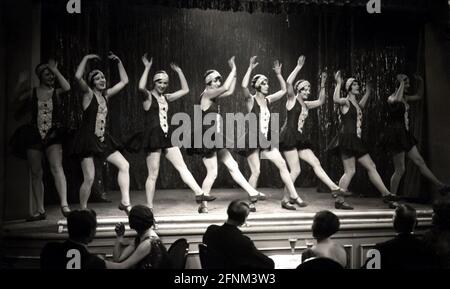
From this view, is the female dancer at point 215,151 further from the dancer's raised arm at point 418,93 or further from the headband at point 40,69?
the dancer's raised arm at point 418,93

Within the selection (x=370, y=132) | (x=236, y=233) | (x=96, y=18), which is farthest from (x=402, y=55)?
(x=236, y=233)

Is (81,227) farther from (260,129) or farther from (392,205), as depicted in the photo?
(392,205)

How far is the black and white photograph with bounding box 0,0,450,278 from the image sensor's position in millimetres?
4949

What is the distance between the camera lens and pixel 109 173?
7.94 m

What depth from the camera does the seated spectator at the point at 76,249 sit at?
4.08m

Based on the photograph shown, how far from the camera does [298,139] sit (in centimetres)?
700

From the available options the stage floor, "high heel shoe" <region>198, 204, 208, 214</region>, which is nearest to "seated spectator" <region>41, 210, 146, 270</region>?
the stage floor

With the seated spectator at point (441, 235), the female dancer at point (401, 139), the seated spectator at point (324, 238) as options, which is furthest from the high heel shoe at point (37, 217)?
the female dancer at point (401, 139)

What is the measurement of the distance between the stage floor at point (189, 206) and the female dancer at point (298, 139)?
31cm

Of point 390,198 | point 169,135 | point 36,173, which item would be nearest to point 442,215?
point 390,198

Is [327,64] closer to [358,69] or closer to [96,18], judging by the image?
[358,69]

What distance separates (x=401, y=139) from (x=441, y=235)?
2.56m

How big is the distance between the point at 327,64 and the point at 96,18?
340 cm

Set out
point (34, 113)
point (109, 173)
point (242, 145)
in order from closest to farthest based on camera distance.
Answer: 1. point (34, 113)
2. point (242, 145)
3. point (109, 173)
